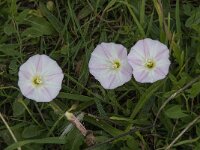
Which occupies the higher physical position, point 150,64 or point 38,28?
point 38,28

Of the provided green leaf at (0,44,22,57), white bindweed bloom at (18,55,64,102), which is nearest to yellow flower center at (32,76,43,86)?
white bindweed bloom at (18,55,64,102)

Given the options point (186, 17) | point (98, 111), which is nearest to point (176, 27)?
point (186, 17)

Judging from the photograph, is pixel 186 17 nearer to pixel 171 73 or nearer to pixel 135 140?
pixel 171 73

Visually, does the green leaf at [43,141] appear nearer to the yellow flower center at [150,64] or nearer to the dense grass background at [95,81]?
the dense grass background at [95,81]

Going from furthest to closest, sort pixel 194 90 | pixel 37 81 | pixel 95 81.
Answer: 1. pixel 95 81
2. pixel 37 81
3. pixel 194 90

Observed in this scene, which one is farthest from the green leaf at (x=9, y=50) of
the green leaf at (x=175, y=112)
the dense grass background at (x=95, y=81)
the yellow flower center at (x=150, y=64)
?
the green leaf at (x=175, y=112)

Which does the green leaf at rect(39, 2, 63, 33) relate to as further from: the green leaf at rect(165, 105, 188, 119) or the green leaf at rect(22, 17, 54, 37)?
the green leaf at rect(165, 105, 188, 119)

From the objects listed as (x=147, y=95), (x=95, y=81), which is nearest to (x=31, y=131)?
(x=95, y=81)

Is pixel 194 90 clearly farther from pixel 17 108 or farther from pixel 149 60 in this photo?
pixel 17 108
